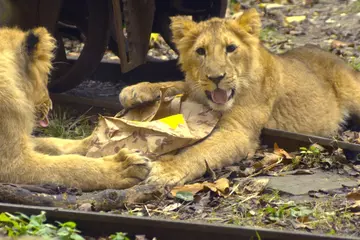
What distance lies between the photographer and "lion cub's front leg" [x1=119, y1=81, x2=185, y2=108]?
6.02 metres

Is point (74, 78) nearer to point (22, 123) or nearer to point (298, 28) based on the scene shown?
point (22, 123)

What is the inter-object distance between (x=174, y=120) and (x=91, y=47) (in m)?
1.80

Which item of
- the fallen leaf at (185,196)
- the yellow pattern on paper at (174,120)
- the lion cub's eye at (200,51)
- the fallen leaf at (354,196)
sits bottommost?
the fallen leaf at (185,196)

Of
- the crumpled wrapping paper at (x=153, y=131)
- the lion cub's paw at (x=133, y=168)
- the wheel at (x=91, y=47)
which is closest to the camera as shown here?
the lion cub's paw at (x=133, y=168)

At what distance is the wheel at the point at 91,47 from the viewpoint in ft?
23.2

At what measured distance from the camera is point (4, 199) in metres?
4.68

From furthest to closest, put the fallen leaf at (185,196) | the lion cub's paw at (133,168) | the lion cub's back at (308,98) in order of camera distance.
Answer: the lion cub's back at (308,98), the lion cub's paw at (133,168), the fallen leaf at (185,196)

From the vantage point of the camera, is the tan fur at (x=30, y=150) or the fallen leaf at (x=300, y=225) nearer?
the fallen leaf at (x=300, y=225)

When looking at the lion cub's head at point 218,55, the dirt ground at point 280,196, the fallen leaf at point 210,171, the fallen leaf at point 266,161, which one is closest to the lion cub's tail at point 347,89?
the dirt ground at point 280,196

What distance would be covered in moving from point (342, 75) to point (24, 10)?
263 centimetres

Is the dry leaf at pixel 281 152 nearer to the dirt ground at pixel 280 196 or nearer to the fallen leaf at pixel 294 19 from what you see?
the dirt ground at pixel 280 196

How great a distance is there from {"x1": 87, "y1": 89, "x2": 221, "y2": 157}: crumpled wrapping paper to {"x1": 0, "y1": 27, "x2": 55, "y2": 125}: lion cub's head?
484 millimetres

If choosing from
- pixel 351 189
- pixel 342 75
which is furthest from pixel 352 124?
pixel 351 189

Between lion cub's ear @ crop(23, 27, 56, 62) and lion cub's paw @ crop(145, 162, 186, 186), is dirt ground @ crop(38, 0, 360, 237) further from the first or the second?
lion cub's ear @ crop(23, 27, 56, 62)
